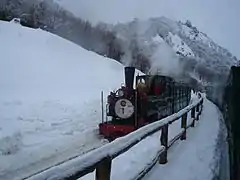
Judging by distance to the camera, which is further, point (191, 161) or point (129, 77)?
point (129, 77)

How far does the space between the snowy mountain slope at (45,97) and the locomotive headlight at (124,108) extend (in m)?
0.98

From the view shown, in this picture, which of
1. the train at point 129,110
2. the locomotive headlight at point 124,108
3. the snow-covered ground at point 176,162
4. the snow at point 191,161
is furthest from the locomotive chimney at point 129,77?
the snow-covered ground at point 176,162

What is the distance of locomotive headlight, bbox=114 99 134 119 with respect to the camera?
11.4 meters

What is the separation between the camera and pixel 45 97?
25109mm

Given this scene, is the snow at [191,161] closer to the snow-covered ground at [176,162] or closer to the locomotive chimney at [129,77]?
the snow-covered ground at [176,162]

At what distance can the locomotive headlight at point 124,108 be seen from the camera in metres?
11.4

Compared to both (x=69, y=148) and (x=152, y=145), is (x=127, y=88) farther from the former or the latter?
(x=152, y=145)

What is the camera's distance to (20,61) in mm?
33781

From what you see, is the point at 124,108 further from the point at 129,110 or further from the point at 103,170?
the point at 103,170

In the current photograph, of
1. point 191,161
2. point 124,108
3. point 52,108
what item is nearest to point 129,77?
point 124,108

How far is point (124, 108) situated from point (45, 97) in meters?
14.5

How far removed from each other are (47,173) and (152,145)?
5.43 metres

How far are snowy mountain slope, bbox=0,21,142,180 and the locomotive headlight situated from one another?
976 millimetres

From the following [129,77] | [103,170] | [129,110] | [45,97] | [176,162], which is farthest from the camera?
[45,97]
